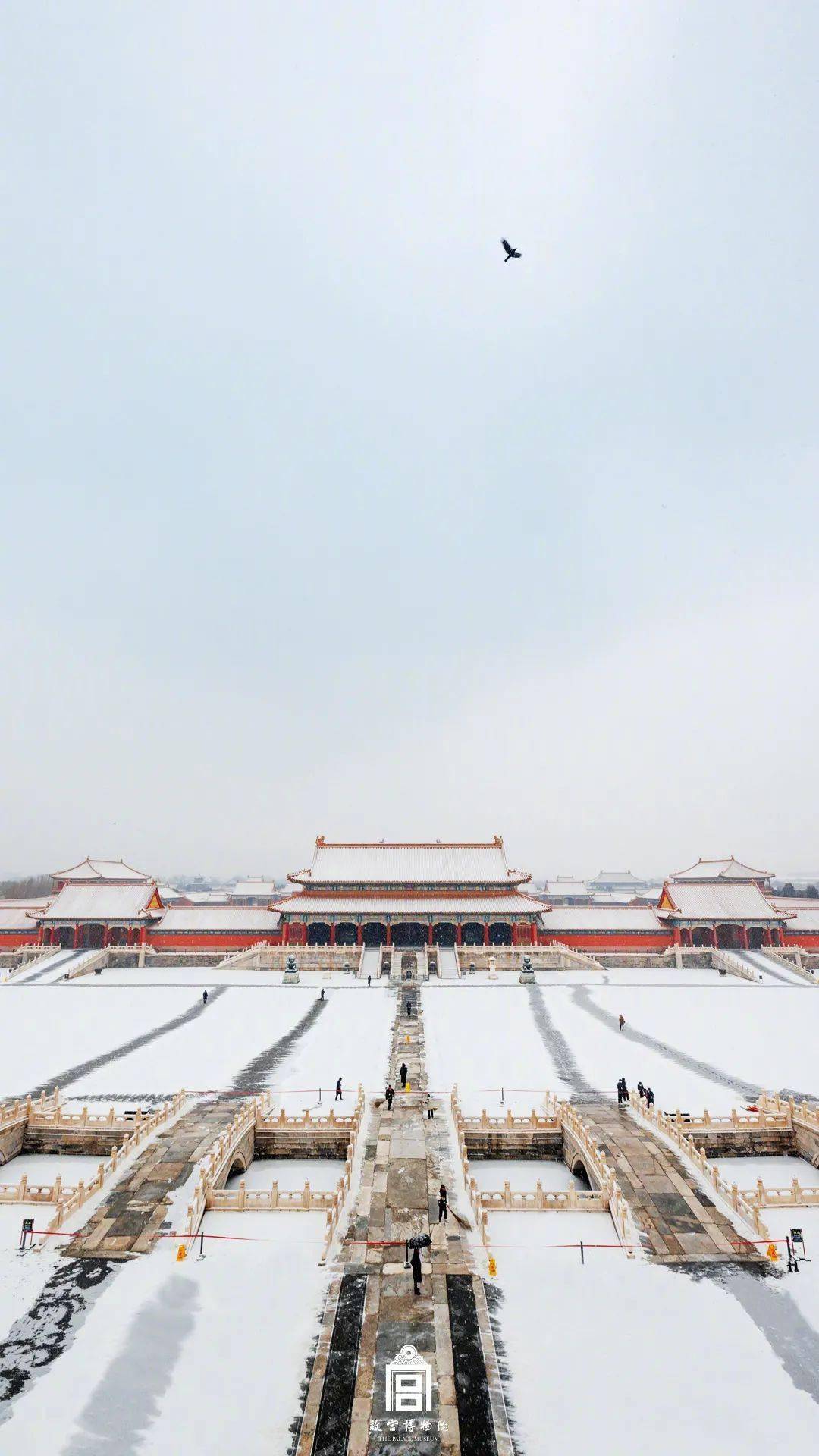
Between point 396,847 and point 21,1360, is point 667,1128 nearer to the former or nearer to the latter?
point 21,1360

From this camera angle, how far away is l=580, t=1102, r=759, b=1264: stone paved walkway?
16797 mm

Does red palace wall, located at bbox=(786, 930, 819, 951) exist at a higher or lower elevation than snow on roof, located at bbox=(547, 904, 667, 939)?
lower

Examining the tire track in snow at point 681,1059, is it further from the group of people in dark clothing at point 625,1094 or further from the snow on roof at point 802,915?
the snow on roof at point 802,915

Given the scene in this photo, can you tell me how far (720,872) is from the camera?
63.7 metres

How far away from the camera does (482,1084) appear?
28.0 metres

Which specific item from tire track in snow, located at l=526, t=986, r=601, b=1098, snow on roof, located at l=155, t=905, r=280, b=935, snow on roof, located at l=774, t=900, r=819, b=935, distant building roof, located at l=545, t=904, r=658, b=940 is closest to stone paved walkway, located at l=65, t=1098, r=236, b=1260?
tire track in snow, located at l=526, t=986, r=601, b=1098

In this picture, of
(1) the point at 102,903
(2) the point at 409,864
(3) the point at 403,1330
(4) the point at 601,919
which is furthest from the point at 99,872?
(3) the point at 403,1330

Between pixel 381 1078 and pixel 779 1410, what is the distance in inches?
724

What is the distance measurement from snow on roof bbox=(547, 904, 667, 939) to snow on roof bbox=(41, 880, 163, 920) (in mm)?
35344

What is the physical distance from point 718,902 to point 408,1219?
4972 centimetres

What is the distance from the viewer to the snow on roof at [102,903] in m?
58.7

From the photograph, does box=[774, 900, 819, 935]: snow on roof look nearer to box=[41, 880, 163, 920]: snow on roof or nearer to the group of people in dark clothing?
the group of people in dark clothing

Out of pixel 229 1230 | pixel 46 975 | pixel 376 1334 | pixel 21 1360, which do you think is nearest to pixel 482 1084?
pixel 229 1230

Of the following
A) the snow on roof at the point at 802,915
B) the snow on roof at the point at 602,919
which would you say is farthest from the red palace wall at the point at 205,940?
the snow on roof at the point at 802,915
